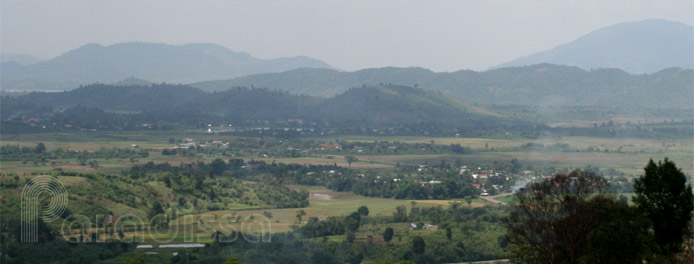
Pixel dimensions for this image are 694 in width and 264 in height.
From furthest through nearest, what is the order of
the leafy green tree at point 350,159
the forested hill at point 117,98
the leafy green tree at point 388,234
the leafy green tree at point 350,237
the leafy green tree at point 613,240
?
the forested hill at point 117,98
the leafy green tree at point 350,159
the leafy green tree at point 350,237
the leafy green tree at point 388,234
the leafy green tree at point 613,240

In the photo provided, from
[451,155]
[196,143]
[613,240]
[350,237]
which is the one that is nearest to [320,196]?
[350,237]

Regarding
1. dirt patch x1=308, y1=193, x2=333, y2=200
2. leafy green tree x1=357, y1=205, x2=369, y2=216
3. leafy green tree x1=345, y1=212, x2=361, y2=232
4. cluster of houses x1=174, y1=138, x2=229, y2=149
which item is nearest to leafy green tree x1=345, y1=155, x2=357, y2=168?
cluster of houses x1=174, y1=138, x2=229, y2=149

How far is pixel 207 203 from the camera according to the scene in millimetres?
42531

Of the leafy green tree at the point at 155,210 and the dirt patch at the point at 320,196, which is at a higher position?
the leafy green tree at the point at 155,210

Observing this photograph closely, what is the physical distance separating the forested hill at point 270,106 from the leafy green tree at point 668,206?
95.1 meters

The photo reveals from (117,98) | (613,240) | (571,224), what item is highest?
(117,98)

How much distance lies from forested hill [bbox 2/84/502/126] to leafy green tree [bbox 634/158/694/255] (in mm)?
95142

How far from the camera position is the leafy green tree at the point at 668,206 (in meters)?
18.5

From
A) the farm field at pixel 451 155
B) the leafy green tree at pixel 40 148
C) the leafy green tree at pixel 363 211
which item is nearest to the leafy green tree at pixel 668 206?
the leafy green tree at pixel 363 211

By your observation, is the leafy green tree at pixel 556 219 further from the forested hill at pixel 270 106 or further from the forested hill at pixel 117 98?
the forested hill at pixel 117 98

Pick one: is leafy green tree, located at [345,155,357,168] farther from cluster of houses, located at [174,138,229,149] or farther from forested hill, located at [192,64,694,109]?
forested hill, located at [192,64,694,109]

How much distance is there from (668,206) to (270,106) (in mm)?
115231

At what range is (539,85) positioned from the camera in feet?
561

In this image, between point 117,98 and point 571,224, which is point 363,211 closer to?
point 571,224
